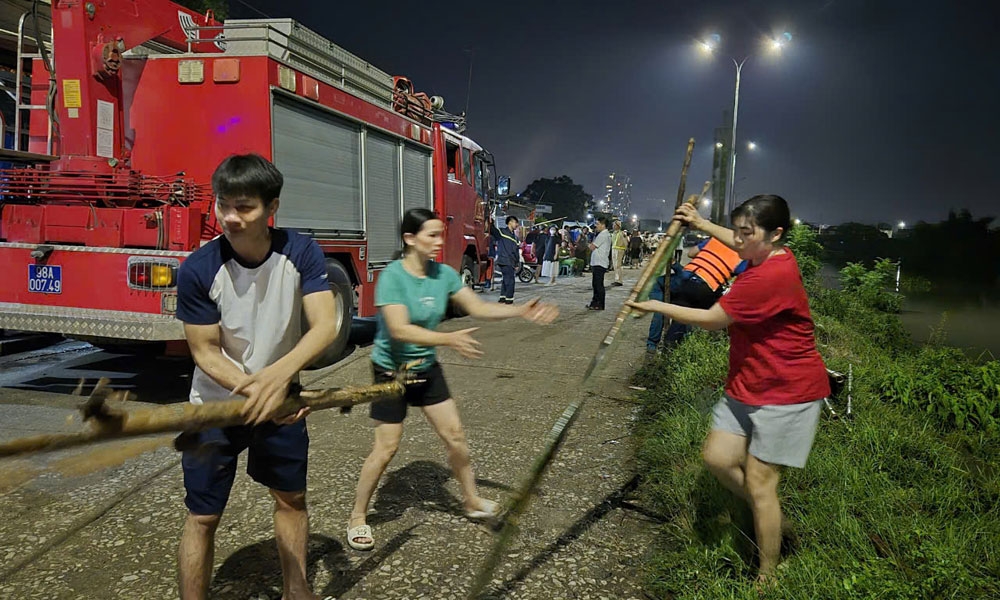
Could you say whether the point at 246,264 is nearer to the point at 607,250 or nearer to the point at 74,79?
the point at 74,79

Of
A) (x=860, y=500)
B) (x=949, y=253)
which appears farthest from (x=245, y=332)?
(x=949, y=253)

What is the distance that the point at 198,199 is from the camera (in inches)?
225

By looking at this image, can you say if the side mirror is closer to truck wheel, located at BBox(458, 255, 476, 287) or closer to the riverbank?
truck wheel, located at BBox(458, 255, 476, 287)

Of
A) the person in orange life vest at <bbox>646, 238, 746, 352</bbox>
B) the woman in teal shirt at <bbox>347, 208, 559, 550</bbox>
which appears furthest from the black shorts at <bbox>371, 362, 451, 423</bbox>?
the person in orange life vest at <bbox>646, 238, 746, 352</bbox>

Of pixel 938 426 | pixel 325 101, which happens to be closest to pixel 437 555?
pixel 938 426

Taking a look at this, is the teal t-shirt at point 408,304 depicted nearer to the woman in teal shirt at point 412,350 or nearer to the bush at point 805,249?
the woman in teal shirt at point 412,350

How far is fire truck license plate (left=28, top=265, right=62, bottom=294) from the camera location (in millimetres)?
5418

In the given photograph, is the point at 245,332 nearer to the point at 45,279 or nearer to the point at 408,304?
the point at 408,304

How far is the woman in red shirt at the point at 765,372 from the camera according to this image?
272cm

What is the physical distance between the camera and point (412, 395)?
327cm

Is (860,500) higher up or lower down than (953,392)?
lower down

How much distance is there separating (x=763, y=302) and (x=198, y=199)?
490cm

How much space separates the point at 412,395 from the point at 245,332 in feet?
3.73

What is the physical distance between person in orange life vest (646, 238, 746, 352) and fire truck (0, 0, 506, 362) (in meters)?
3.59
